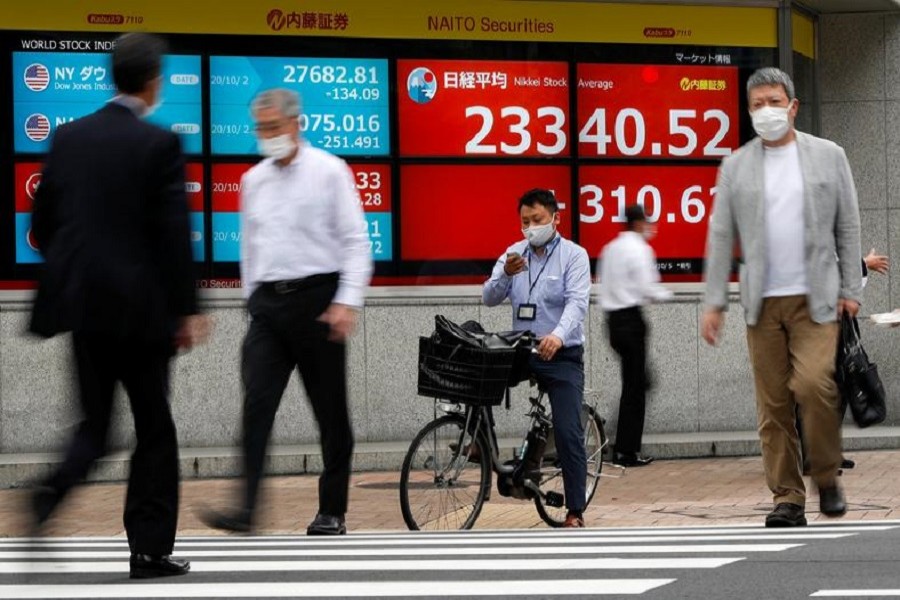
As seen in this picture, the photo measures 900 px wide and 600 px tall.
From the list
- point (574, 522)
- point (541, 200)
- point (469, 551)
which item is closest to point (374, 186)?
point (541, 200)

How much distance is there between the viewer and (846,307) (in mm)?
8297

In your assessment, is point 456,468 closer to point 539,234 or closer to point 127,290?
point 539,234

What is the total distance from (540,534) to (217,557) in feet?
5.78

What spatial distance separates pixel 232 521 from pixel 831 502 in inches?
106

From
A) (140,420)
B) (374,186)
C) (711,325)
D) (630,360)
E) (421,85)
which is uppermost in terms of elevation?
(421,85)

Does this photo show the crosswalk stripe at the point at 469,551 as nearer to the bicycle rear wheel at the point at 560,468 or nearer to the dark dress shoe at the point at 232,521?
the dark dress shoe at the point at 232,521

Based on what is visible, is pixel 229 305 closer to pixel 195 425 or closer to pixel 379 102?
pixel 195 425

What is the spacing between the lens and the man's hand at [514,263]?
9.78 m

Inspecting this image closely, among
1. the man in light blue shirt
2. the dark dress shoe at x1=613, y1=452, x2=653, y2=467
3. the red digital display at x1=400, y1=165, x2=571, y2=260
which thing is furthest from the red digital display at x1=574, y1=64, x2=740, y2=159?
the man in light blue shirt

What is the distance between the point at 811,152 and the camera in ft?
27.4

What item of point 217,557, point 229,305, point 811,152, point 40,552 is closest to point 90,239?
point 40,552

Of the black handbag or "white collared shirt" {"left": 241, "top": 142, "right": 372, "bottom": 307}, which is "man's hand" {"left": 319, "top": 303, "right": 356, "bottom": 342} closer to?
"white collared shirt" {"left": 241, "top": 142, "right": 372, "bottom": 307}

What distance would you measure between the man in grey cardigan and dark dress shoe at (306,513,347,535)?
185 centimetres

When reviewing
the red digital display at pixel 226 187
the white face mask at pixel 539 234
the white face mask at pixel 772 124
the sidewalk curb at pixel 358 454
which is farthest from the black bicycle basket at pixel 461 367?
the red digital display at pixel 226 187
